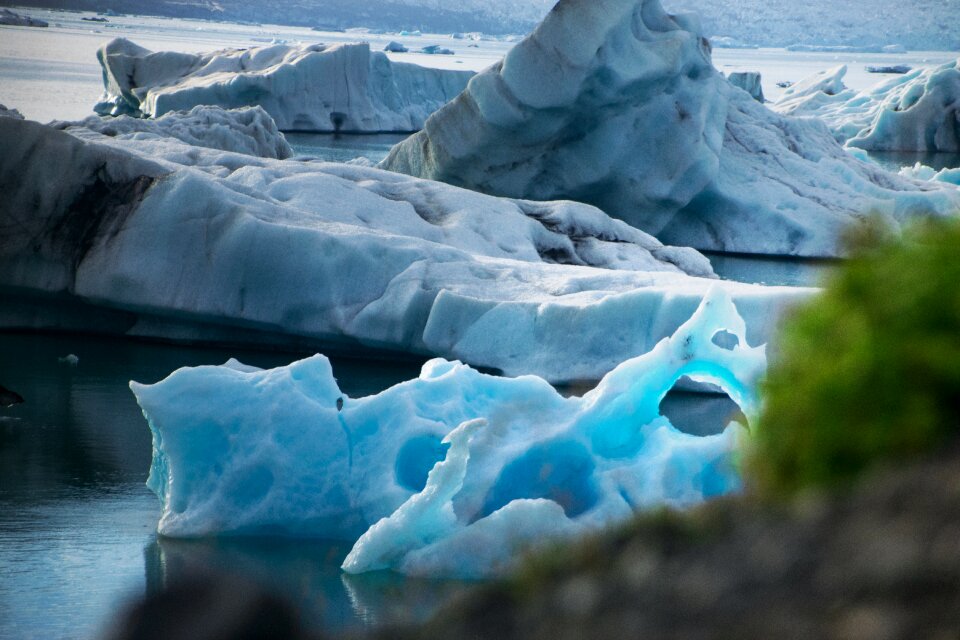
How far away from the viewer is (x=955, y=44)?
85188 mm

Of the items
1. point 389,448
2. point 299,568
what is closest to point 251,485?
point 299,568

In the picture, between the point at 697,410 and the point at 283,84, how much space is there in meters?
18.9

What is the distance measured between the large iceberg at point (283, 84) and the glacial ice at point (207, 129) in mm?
7139

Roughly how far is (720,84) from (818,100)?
60.4 feet

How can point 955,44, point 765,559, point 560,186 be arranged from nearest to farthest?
point 765,559 < point 560,186 < point 955,44

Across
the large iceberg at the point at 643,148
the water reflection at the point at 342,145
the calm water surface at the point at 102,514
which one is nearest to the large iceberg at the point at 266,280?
the calm water surface at the point at 102,514

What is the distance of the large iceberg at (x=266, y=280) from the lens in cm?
887

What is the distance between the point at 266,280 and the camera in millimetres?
9422

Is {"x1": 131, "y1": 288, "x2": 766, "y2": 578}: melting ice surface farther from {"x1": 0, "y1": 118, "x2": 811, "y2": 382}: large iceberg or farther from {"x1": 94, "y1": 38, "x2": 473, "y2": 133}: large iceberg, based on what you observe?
{"x1": 94, "y1": 38, "x2": 473, "y2": 133}: large iceberg

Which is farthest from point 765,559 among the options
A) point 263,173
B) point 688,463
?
point 263,173

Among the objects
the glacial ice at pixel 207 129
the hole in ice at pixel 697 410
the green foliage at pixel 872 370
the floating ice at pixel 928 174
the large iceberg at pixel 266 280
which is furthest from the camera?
the floating ice at pixel 928 174

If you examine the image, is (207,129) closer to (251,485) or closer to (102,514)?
(102,514)

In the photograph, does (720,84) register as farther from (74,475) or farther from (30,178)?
(74,475)

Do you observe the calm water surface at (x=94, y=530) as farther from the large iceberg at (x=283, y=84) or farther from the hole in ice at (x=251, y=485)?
the large iceberg at (x=283, y=84)
